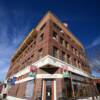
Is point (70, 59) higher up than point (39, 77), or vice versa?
point (70, 59)

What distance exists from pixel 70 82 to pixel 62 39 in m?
8.59

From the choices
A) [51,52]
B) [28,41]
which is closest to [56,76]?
[51,52]

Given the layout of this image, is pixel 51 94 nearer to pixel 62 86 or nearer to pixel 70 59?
pixel 62 86

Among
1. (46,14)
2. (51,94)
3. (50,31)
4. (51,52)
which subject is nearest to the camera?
(51,94)

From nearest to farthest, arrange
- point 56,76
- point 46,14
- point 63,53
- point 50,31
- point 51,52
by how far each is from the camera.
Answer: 1. point 56,76
2. point 51,52
3. point 50,31
4. point 63,53
5. point 46,14

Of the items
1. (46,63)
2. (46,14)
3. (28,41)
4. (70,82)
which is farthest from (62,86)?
(28,41)

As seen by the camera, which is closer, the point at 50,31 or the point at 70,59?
the point at 50,31

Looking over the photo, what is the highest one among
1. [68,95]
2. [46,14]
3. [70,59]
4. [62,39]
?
[46,14]

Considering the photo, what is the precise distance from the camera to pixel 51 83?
1492 cm

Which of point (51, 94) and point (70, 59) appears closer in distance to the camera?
point (51, 94)

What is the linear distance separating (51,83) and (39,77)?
1909 millimetres

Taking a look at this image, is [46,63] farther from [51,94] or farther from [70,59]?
[70,59]

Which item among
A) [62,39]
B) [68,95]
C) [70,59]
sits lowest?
[68,95]

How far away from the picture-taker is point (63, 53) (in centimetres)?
1959
